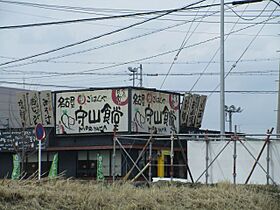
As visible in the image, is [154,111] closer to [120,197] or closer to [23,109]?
[23,109]

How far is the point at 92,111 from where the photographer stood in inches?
1560

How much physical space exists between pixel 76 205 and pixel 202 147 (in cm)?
1264

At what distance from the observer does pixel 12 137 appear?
42.8 meters

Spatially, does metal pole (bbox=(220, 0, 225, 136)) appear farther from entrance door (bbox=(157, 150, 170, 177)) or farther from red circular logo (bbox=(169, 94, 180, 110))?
red circular logo (bbox=(169, 94, 180, 110))

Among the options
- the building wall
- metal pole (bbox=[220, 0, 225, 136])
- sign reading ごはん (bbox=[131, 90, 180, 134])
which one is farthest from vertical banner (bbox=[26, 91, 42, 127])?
metal pole (bbox=[220, 0, 225, 136])

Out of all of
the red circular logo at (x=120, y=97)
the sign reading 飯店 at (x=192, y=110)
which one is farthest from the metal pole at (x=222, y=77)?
the sign reading 飯店 at (x=192, y=110)

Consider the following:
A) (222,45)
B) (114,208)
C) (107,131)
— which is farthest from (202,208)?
(107,131)

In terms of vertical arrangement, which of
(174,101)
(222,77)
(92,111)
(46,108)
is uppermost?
(222,77)

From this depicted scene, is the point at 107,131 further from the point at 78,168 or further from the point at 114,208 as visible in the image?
the point at 114,208

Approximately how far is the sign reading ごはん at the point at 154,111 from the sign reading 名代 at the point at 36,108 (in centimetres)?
611

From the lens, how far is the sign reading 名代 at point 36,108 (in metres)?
41.2

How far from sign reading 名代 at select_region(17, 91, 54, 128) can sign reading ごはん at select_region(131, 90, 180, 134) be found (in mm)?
6105

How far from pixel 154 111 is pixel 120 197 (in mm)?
25967

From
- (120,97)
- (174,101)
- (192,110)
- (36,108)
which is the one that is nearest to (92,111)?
(120,97)
